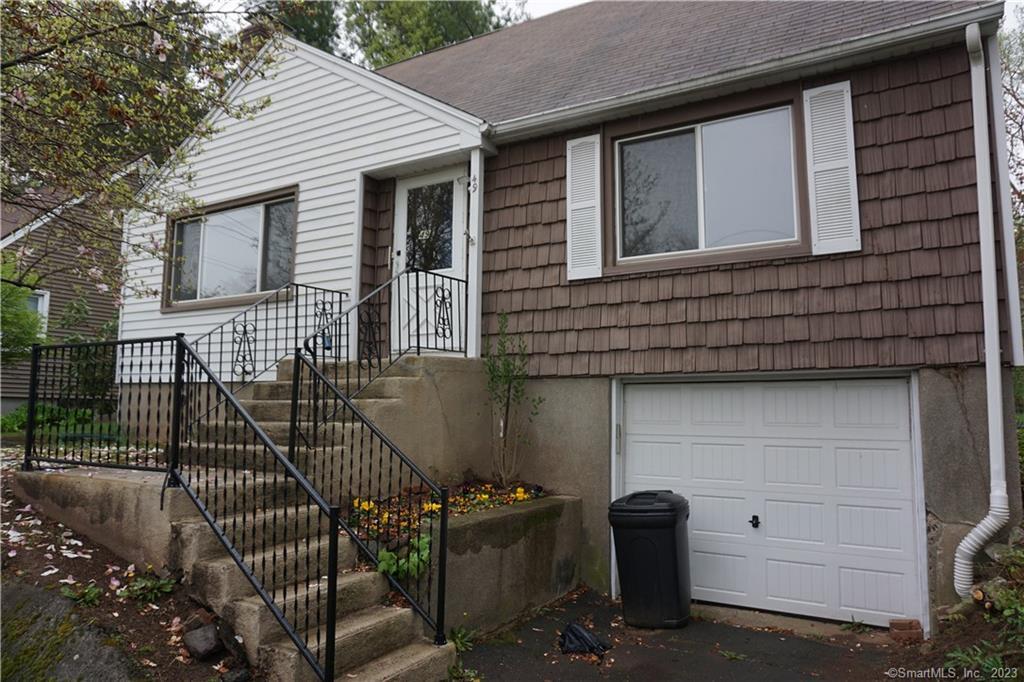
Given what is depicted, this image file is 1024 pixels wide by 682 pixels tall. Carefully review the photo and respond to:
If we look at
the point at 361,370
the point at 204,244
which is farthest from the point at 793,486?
the point at 204,244

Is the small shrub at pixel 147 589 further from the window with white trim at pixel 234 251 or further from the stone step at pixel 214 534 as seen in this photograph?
the window with white trim at pixel 234 251

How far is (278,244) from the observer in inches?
343

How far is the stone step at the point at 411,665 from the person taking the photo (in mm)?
3742

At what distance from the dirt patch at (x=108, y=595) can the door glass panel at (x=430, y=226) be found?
172 inches

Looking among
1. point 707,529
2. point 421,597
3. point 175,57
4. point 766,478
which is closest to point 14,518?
point 421,597

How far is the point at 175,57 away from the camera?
18.9 feet

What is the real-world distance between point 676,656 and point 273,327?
590 centimetres

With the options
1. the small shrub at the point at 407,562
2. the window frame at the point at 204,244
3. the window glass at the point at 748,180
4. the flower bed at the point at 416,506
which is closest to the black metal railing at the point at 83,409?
the flower bed at the point at 416,506

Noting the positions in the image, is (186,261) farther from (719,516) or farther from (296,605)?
(719,516)

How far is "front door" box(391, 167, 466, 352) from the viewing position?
23.2 ft

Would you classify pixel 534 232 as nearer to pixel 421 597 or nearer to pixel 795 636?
pixel 421 597

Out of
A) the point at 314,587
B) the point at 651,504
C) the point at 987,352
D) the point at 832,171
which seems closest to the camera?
the point at 314,587

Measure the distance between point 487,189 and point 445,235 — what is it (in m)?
0.75

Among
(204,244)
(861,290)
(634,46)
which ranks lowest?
(861,290)
